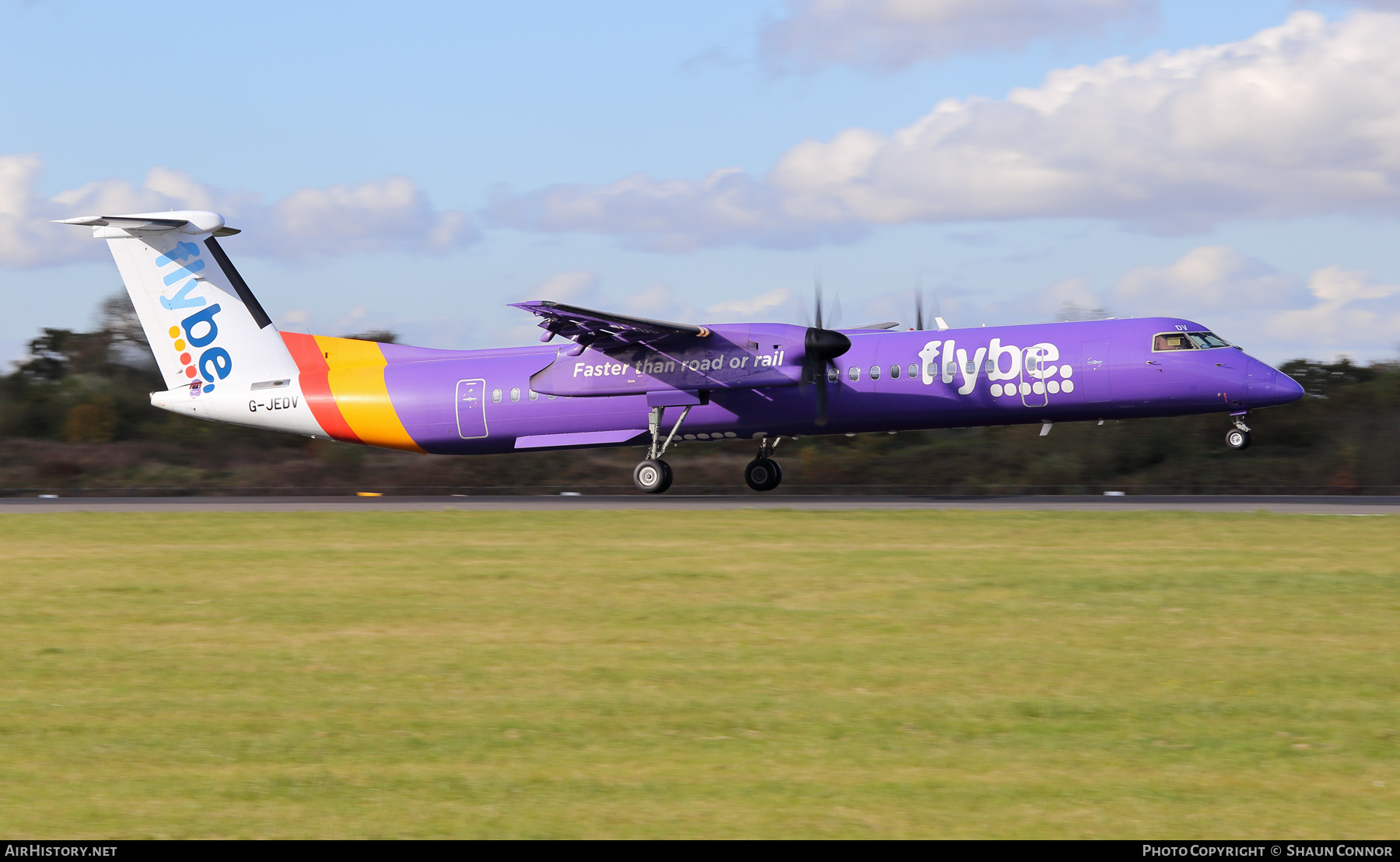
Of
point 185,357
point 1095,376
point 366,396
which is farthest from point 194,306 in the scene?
point 1095,376

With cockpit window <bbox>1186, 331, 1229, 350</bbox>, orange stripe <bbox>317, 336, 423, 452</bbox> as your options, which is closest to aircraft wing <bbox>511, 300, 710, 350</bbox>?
orange stripe <bbox>317, 336, 423, 452</bbox>

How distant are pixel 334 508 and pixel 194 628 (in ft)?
43.8

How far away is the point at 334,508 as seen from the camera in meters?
23.8

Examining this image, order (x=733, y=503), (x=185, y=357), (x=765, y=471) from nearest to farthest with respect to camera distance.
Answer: (x=733, y=503)
(x=765, y=471)
(x=185, y=357)

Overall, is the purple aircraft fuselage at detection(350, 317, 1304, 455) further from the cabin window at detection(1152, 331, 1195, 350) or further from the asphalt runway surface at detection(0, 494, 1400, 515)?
the asphalt runway surface at detection(0, 494, 1400, 515)

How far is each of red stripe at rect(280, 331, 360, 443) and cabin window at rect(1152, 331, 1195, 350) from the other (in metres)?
16.4

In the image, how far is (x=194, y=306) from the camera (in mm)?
27234

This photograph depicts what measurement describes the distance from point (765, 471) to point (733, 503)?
8.53ft

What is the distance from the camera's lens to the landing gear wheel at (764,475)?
2630 centimetres

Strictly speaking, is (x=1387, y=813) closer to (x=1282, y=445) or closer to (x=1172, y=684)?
(x=1172, y=684)

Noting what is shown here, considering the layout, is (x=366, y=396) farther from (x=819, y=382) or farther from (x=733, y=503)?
(x=819, y=382)

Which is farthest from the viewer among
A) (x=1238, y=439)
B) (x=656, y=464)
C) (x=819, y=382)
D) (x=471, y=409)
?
(x=471, y=409)

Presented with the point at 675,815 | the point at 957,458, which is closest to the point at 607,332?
the point at 957,458

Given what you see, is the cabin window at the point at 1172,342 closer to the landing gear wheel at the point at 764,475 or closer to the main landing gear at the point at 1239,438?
the main landing gear at the point at 1239,438
